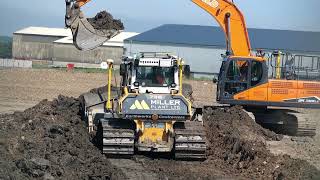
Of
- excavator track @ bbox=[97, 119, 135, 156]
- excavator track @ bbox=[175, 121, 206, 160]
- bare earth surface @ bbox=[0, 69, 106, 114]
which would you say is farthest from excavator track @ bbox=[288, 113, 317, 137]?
bare earth surface @ bbox=[0, 69, 106, 114]

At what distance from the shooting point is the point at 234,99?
1919 centimetres

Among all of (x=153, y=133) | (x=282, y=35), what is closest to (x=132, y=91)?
(x=153, y=133)

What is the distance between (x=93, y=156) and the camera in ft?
41.8

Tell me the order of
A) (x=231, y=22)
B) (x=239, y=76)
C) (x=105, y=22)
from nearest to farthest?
(x=105, y=22) → (x=239, y=76) → (x=231, y=22)

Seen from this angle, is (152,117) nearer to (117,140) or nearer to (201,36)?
(117,140)

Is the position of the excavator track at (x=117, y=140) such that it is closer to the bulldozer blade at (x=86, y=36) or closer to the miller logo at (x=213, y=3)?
the bulldozer blade at (x=86, y=36)

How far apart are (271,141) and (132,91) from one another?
5.49 meters

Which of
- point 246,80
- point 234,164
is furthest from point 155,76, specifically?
point 246,80

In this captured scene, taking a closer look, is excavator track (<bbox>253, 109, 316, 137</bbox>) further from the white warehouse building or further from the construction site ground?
the white warehouse building

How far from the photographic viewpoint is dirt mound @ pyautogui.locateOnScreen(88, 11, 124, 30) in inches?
683

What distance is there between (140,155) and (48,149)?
2.57 metres

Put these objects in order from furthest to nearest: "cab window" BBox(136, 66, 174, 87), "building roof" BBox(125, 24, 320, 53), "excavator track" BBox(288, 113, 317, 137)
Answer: "building roof" BBox(125, 24, 320, 53)
"excavator track" BBox(288, 113, 317, 137)
"cab window" BBox(136, 66, 174, 87)

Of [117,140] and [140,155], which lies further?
[140,155]

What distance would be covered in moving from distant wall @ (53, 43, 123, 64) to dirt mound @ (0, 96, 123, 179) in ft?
192
